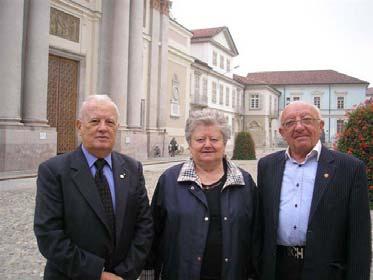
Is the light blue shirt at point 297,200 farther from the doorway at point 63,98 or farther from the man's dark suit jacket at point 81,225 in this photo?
the doorway at point 63,98

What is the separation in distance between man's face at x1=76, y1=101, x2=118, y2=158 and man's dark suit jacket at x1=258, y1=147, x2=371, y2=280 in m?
1.23

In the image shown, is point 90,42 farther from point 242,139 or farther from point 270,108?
point 270,108

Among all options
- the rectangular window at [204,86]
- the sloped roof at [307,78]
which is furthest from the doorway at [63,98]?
the sloped roof at [307,78]

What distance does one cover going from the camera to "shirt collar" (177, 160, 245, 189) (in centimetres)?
293

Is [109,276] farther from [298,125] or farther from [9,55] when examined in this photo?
[9,55]

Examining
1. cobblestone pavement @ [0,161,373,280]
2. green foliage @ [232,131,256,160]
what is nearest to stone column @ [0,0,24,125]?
cobblestone pavement @ [0,161,373,280]

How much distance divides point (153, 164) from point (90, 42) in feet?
21.1

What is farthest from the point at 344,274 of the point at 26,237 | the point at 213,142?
the point at 26,237

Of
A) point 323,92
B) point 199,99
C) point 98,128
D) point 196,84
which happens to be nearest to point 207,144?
point 98,128

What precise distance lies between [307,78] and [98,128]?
228ft

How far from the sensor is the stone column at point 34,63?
1495 cm

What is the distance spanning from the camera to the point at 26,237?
6410mm

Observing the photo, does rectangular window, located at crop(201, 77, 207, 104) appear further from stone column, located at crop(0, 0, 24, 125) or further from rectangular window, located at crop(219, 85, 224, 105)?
stone column, located at crop(0, 0, 24, 125)

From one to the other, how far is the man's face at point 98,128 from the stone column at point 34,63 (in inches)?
511
